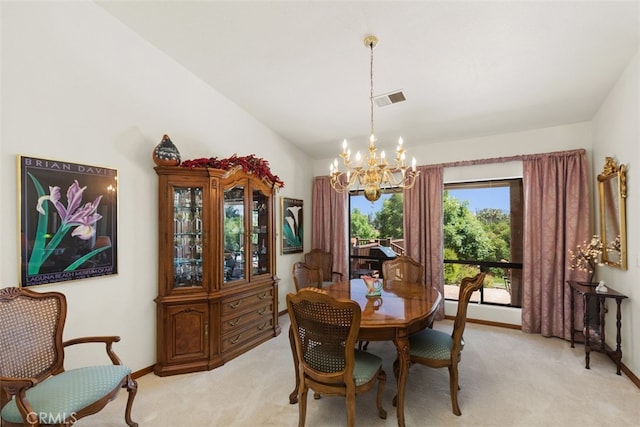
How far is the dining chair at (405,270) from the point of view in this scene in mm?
3543

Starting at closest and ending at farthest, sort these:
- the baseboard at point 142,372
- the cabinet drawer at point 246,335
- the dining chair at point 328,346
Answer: the dining chair at point 328,346 < the baseboard at point 142,372 < the cabinet drawer at point 246,335

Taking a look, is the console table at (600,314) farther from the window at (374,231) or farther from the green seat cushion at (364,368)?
the green seat cushion at (364,368)

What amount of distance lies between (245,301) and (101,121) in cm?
223

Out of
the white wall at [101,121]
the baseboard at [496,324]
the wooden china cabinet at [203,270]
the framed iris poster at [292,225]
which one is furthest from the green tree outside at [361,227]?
the white wall at [101,121]

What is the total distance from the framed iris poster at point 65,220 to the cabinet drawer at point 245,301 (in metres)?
1.09

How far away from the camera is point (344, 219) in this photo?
503 centimetres

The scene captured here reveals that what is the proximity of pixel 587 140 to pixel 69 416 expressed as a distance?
5.51 m

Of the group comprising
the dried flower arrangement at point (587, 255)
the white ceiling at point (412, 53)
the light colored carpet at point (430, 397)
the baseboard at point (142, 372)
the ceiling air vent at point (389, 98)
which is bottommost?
the light colored carpet at point (430, 397)

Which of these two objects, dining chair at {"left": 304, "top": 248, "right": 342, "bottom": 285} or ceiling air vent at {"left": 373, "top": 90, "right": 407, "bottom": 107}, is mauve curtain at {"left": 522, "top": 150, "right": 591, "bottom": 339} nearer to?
ceiling air vent at {"left": 373, "top": 90, "right": 407, "bottom": 107}

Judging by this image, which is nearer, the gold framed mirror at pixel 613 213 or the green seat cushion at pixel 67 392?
the green seat cushion at pixel 67 392

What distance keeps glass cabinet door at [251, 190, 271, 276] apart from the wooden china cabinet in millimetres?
134

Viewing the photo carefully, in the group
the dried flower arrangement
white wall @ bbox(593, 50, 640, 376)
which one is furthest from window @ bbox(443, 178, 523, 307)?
white wall @ bbox(593, 50, 640, 376)

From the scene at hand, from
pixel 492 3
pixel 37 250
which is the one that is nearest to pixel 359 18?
pixel 492 3

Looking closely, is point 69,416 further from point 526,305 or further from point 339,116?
point 526,305
